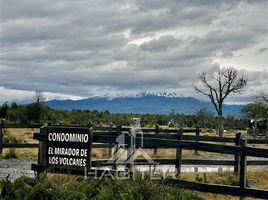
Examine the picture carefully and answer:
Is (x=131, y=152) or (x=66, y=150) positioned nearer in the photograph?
(x=131, y=152)

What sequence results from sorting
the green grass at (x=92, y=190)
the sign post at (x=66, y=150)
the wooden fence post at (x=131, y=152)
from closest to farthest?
the green grass at (x=92, y=190) < the wooden fence post at (x=131, y=152) < the sign post at (x=66, y=150)

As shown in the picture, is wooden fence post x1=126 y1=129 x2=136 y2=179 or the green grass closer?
the green grass

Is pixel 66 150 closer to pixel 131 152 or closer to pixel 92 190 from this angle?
pixel 131 152

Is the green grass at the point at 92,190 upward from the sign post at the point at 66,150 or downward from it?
downward

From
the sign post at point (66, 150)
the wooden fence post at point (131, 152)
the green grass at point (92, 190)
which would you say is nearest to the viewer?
the green grass at point (92, 190)

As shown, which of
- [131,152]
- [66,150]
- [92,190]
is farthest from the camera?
[66,150]

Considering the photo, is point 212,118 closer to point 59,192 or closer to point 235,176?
point 235,176

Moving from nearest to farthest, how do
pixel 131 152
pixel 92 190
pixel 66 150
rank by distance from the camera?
pixel 92 190
pixel 131 152
pixel 66 150

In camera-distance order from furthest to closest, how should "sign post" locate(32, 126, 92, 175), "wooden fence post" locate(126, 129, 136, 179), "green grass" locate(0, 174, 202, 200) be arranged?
"sign post" locate(32, 126, 92, 175)
"wooden fence post" locate(126, 129, 136, 179)
"green grass" locate(0, 174, 202, 200)

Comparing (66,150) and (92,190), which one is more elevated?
(66,150)

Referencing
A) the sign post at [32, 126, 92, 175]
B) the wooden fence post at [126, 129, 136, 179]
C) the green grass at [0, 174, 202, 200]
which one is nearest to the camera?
the green grass at [0, 174, 202, 200]

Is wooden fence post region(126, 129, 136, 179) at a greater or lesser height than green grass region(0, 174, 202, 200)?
greater

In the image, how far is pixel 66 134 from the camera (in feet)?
33.3

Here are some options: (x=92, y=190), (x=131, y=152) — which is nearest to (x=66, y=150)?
(x=131, y=152)
